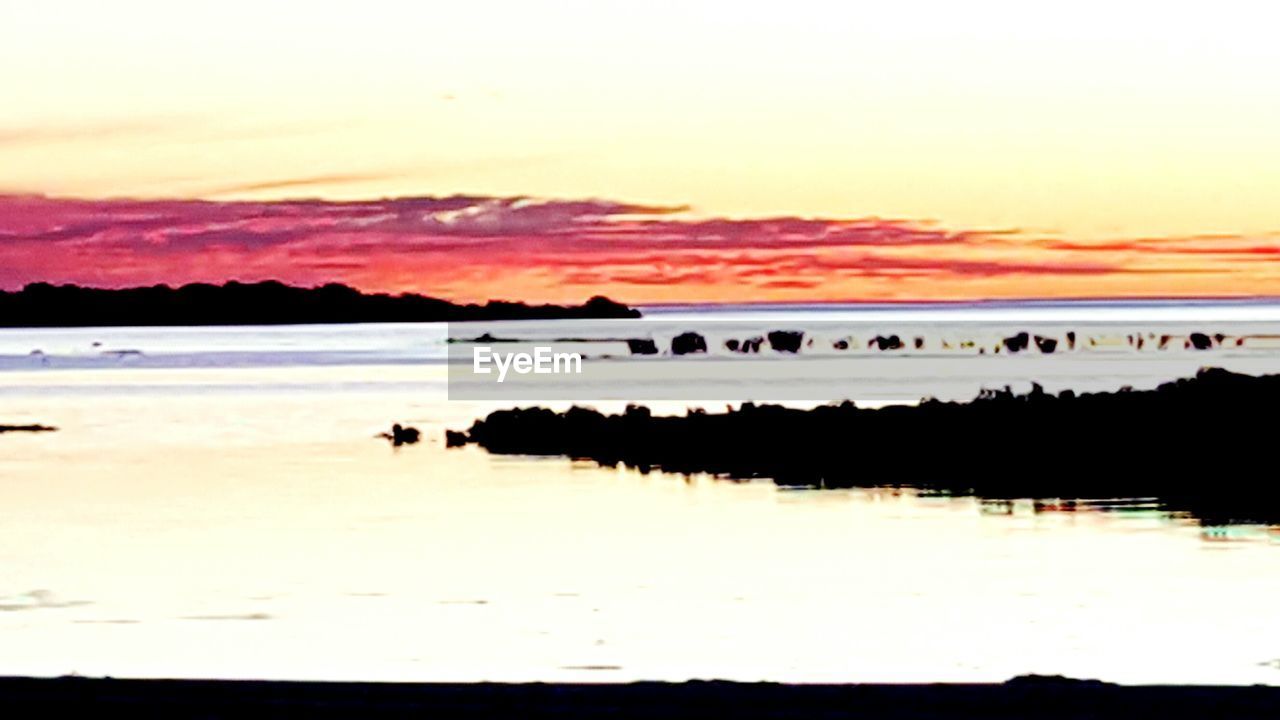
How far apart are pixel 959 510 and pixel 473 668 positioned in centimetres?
1526

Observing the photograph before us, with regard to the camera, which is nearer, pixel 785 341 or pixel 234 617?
pixel 234 617

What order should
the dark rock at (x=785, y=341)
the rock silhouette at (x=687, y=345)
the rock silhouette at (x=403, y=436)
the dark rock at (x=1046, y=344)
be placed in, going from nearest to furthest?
the rock silhouette at (x=403, y=436) → the dark rock at (x=1046, y=344) → the dark rock at (x=785, y=341) → the rock silhouette at (x=687, y=345)

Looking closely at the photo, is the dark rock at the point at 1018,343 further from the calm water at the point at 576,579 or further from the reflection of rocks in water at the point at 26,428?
the calm water at the point at 576,579

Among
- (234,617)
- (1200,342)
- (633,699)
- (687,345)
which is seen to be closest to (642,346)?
(687,345)

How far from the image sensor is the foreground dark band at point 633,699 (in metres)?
9.55

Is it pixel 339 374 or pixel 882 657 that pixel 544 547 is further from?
pixel 339 374

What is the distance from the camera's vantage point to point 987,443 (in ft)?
127

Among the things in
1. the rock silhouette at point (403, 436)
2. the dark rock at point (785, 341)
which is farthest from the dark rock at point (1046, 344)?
the rock silhouette at point (403, 436)

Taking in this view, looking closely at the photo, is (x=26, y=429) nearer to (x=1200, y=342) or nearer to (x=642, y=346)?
(x=642, y=346)

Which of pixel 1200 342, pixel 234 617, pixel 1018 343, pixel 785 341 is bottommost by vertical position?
pixel 234 617

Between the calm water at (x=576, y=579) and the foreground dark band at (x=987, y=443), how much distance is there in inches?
81.3

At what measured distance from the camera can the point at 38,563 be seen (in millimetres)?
24922

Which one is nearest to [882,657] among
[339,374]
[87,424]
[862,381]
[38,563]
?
[38,563]

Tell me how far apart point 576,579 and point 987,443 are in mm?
17267
